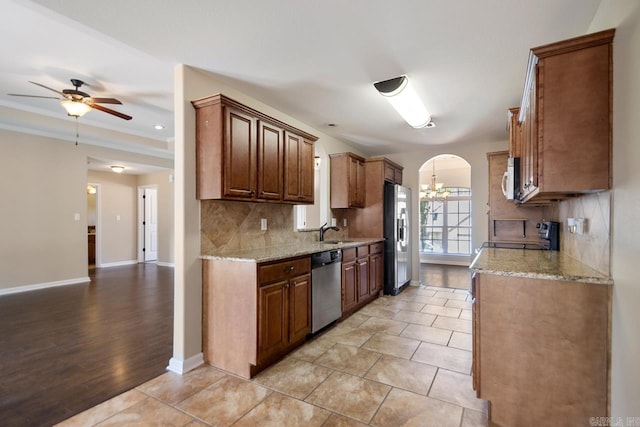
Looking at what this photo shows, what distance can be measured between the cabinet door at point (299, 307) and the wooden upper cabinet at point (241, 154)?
0.87 metres

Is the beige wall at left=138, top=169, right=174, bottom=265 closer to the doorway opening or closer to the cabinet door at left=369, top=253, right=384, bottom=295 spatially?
the doorway opening

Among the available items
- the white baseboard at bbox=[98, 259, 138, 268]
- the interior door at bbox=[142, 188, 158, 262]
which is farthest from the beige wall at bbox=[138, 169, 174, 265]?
the white baseboard at bbox=[98, 259, 138, 268]

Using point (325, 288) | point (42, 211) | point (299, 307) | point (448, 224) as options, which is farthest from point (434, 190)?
point (42, 211)

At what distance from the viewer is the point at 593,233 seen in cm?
184

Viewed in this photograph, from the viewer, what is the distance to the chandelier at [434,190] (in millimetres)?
7547

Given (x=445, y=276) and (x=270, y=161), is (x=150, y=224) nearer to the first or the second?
(x=270, y=161)

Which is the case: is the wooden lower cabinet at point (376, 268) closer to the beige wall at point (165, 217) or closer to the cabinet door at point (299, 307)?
the cabinet door at point (299, 307)

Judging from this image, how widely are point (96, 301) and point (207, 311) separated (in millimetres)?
2930

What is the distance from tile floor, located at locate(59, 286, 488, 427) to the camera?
6.14 feet

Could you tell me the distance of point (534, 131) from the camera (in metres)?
1.75

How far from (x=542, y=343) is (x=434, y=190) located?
20.5 feet

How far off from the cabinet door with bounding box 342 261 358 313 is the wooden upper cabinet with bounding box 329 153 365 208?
1.13 meters

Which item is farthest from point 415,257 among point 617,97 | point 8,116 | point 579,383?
point 8,116

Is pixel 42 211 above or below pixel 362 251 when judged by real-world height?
above
